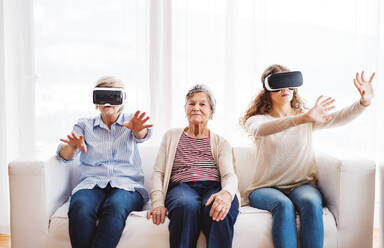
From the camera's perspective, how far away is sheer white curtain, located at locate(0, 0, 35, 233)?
2.48m

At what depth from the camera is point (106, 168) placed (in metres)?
1.97

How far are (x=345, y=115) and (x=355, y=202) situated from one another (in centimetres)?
46

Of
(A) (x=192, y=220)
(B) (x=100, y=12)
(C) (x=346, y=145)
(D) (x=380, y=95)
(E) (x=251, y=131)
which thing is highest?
(B) (x=100, y=12)

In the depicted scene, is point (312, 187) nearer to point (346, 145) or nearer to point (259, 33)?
point (346, 145)

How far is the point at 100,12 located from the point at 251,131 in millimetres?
1383

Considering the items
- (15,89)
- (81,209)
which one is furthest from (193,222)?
(15,89)

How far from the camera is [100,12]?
2.50 meters

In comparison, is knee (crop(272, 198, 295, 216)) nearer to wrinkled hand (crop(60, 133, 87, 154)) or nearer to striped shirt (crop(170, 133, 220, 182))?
striped shirt (crop(170, 133, 220, 182))

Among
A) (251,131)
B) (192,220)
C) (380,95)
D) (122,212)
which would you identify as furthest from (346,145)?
(122,212)

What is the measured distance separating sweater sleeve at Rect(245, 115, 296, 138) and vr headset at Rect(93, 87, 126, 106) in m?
0.75

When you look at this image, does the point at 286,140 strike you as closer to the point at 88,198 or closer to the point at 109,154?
the point at 109,154

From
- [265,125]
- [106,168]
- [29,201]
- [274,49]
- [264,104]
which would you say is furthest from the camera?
[274,49]

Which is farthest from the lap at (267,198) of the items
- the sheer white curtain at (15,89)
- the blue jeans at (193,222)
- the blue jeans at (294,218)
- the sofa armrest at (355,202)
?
the sheer white curtain at (15,89)

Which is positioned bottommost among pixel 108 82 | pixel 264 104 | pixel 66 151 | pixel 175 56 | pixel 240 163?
pixel 240 163
